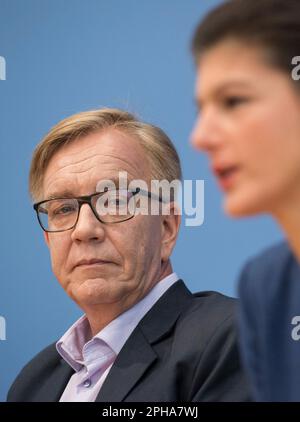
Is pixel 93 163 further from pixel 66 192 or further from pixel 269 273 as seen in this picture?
pixel 269 273

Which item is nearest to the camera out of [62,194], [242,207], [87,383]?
[242,207]

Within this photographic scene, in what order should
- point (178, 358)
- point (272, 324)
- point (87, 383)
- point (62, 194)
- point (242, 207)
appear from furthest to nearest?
point (62, 194)
point (87, 383)
point (178, 358)
point (272, 324)
point (242, 207)

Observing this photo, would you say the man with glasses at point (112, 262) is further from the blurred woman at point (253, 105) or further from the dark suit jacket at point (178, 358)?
the blurred woman at point (253, 105)

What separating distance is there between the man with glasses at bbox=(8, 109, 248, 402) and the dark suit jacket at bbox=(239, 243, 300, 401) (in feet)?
1.13

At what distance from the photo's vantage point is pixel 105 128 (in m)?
1.56

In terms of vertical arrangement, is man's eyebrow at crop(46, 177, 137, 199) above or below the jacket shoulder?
above

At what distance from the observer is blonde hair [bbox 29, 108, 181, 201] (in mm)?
1543

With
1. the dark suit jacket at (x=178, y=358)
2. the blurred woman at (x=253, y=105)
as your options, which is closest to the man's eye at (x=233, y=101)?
the blurred woman at (x=253, y=105)

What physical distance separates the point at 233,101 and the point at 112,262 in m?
0.72

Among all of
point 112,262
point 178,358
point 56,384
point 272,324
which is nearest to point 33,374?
point 56,384

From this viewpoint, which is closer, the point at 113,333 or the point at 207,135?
the point at 207,135

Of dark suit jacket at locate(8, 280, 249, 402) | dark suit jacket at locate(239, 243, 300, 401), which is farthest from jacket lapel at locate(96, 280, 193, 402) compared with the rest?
dark suit jacket at locate(239, 243, 300, 401)

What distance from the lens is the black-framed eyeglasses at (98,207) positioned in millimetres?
1496

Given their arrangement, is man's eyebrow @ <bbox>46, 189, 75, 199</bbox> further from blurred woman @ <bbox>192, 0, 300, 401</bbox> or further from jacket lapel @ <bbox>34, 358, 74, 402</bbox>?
blurred woman @ <bbox>192, 0, 300, 401</bbox>
